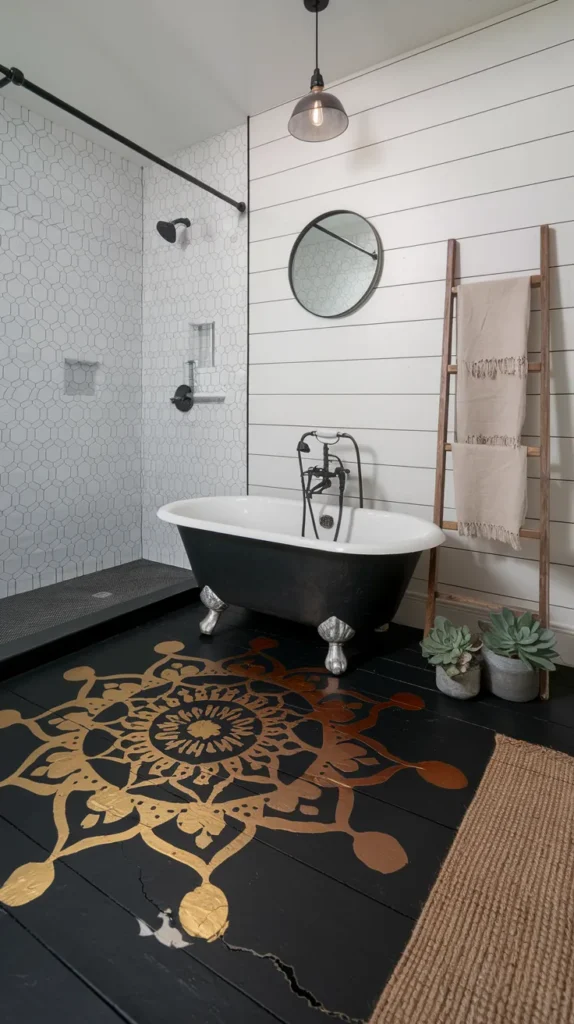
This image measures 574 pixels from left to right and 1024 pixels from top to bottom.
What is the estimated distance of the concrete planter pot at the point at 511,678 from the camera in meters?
1.89

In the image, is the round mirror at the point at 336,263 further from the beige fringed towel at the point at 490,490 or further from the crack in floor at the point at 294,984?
the crack in floor at the point at 294,984

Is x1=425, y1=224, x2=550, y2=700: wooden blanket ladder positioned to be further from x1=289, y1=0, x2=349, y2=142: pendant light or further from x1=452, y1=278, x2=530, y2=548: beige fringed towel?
x1=289, y1=0, x2=349, y2=142: pendant light

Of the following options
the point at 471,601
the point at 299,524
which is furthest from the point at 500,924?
the point at 299,524

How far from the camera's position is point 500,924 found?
41.8 inches

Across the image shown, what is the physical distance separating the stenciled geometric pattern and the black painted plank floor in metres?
1.10

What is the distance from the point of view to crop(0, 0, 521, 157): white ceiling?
2.11 m

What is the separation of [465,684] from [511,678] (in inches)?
6.3

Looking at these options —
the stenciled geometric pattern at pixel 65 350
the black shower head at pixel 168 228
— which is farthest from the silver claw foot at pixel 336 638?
the black shower head at pixel 168 228

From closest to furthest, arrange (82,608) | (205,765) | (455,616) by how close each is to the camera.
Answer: (205,765)
(455,616)
(82,608)

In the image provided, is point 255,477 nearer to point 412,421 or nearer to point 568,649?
point 412,421

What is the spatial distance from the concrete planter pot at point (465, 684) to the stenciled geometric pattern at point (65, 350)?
2207mm

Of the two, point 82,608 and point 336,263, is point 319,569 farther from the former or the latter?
point 336,263

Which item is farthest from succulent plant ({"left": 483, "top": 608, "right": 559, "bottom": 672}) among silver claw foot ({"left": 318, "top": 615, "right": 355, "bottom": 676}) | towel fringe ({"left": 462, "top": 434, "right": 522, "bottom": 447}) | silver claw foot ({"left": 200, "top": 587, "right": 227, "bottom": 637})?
silver claw foot ({"left": 200, "top": 587, "right": 227, "bottom": 637})

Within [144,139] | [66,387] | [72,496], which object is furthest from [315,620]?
[144,139]
